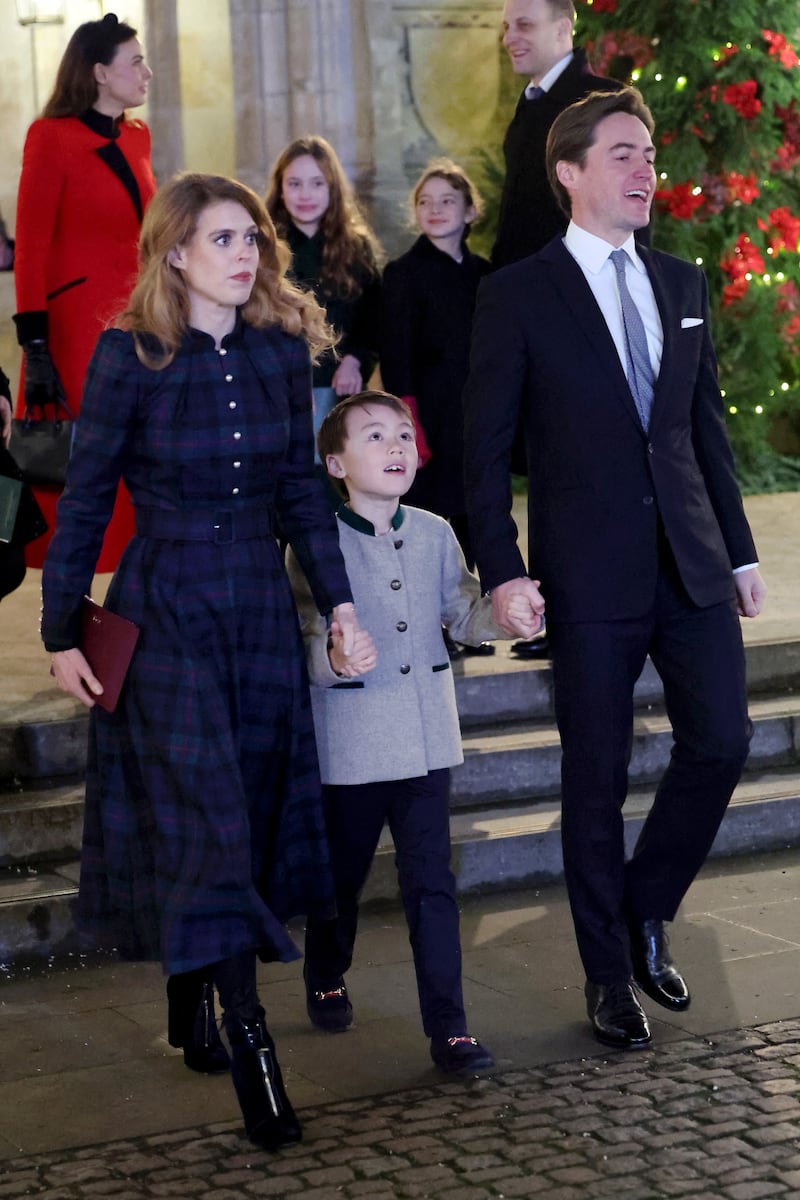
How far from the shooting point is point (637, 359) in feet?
15.0

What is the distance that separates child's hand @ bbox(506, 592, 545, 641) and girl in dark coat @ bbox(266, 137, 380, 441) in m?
2.18

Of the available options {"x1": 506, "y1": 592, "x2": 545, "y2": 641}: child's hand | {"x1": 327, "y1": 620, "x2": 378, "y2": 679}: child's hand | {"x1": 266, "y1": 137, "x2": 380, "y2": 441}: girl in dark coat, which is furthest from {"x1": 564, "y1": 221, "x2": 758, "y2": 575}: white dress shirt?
{"x1": 266, "y1": 137, "x2": 380, "y2": 441}: girl in dark coat

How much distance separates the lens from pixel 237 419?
413 centimetres

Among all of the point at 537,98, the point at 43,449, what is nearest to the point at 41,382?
the point at 43,449

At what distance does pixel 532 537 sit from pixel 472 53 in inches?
A: 259

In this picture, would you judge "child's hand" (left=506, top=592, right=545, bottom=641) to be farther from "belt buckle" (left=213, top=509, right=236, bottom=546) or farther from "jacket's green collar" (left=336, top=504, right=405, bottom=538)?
"belt buckle" (left=213, top=509, right=236, bottom=546)

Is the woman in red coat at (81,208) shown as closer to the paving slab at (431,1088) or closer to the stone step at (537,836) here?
the stone step at (537,836)

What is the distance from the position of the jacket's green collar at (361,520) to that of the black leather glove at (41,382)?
6.55ft

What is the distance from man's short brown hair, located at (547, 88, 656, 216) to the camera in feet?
15.2

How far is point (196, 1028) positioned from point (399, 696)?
2.75 feet

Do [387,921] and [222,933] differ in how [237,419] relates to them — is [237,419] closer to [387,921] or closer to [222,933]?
[222,933]

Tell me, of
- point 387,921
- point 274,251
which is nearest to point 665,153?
point 387,921

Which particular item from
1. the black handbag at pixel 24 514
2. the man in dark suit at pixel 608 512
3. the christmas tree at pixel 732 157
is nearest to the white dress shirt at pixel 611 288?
the man in dark suit at pixel 608 512

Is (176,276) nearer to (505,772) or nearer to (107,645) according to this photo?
(107,645)
